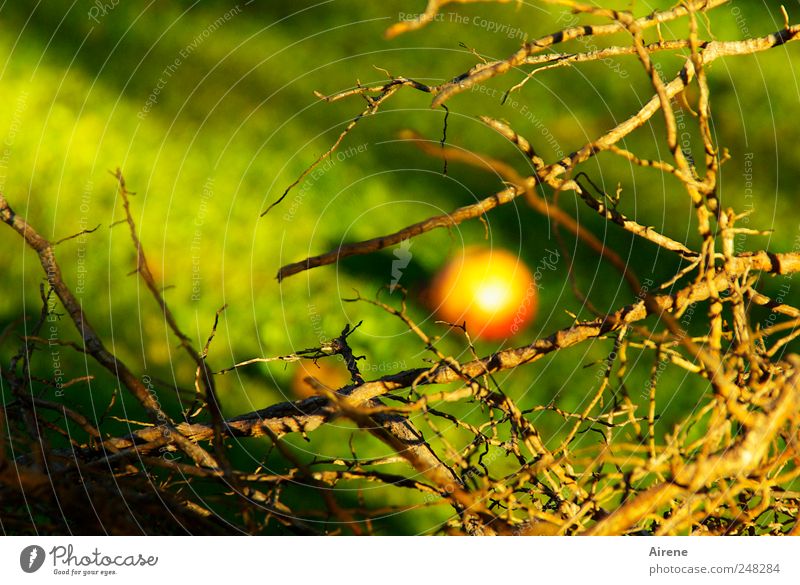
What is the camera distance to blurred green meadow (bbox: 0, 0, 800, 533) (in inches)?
74.5

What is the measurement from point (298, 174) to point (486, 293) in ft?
1.87

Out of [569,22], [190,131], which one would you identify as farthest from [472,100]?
[190,131]

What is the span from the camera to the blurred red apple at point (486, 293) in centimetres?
180

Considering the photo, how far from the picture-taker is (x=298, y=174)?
1969mm

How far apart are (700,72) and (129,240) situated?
1.40m

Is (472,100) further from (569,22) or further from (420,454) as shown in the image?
(420,454)
